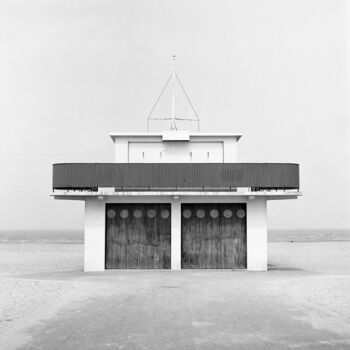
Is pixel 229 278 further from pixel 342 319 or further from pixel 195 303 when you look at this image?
pixel 342 319

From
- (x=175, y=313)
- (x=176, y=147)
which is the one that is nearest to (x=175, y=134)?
(x=176, y=147)

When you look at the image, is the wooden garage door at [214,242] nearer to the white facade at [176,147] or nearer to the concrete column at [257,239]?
the concrete column at [257,239]

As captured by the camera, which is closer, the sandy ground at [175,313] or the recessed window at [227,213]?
the sandy ground at [175,313]

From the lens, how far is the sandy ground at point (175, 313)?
8.70 metres

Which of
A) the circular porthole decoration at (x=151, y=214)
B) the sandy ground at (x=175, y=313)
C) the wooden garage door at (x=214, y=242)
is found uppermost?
the circular porthole decoration at (x=151, y=214)

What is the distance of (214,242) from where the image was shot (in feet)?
71.9

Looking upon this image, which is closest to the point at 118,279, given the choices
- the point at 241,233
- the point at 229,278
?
the point at 229,278

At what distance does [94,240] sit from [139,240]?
6.92ft

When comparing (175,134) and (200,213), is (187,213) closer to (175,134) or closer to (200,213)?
(200,213)

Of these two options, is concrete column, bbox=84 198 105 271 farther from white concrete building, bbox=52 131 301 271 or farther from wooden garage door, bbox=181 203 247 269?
wooden garage door, bbox=181 203 247 269

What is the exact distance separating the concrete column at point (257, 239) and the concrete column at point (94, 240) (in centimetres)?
689

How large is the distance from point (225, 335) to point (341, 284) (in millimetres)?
9333

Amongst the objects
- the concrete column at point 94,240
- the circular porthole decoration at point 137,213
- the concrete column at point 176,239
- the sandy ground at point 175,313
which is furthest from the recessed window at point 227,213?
the concrete column at point 94,240

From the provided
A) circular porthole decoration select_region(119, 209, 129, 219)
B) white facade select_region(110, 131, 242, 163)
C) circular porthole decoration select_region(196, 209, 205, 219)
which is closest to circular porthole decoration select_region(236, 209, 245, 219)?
circular porthole decoration select_region(196, 209, 205, 219)
